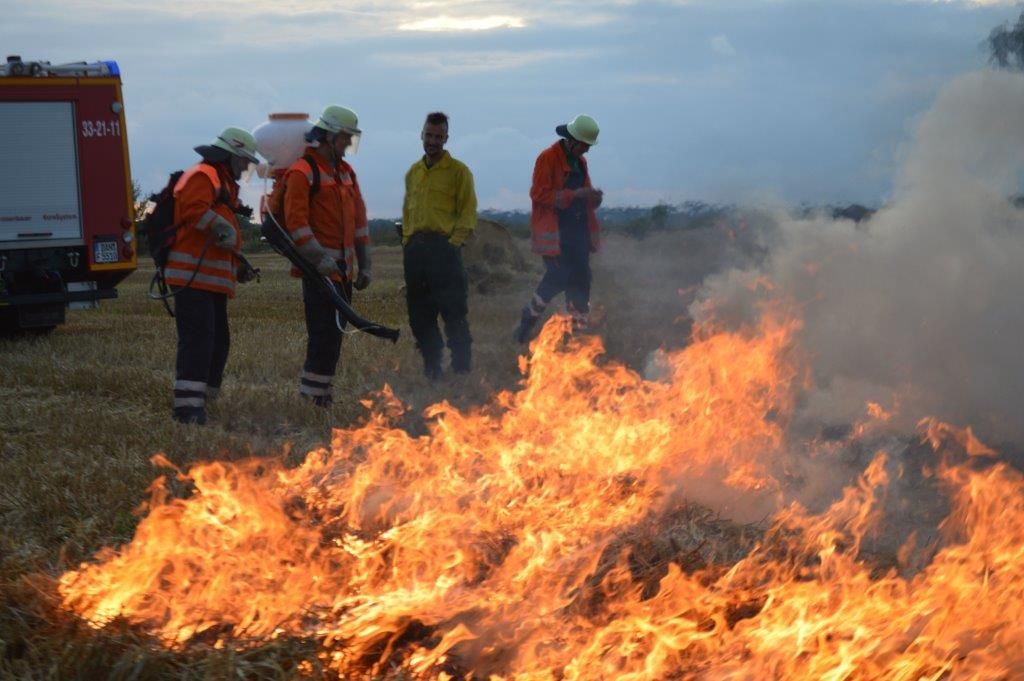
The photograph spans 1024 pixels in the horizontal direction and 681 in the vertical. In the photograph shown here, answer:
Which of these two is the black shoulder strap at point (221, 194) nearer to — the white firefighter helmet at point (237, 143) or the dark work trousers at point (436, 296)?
the white firefighter helmet at point (237, 143)

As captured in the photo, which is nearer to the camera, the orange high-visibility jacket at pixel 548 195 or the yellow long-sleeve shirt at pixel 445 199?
the yellow long-sleeve shirt at pixel 445 199

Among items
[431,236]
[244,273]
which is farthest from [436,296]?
[244,273]

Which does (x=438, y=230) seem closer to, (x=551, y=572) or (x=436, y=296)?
(x=436, y=296)

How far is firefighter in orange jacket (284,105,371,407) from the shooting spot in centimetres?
802

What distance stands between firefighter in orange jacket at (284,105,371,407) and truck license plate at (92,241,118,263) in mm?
6936

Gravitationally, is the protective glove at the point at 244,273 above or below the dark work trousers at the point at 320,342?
above

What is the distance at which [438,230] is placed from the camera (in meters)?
9.36

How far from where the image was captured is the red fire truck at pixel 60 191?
545 inches

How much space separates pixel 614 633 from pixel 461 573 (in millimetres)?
675

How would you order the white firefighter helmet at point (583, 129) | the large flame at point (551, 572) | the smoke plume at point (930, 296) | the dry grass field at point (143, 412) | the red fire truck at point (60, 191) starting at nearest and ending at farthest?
the large flame at point (551, 572) < the dry grass field at point (143, 412) < the smoke plume at point (930, 296) < the white firefighter helmet at point (583, 129) < the red fire truck at point (60, 191)

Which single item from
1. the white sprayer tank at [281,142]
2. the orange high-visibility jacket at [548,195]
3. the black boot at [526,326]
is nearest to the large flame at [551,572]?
the white sprayer tank at [281,142]

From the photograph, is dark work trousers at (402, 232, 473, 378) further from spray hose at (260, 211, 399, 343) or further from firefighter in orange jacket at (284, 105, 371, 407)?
spray hose at (260, 211, 399, 343)

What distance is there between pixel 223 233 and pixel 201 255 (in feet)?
0.71

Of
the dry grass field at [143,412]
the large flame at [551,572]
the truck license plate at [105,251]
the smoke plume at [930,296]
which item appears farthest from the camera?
the truck license plate at [105,251]
